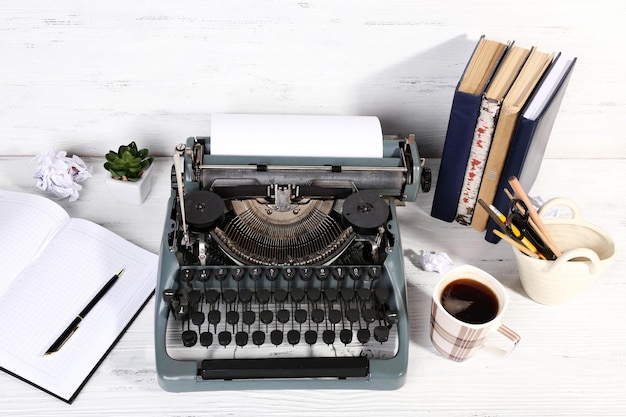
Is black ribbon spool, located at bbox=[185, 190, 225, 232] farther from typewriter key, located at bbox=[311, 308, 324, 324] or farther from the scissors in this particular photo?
the scissors

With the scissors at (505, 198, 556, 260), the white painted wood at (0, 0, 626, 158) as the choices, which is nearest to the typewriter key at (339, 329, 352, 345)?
the scissors at (505, 198, 556, 260)

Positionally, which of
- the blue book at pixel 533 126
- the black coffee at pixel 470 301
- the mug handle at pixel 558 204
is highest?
the blue book at pixel 533 126

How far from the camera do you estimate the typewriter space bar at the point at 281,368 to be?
1315mm

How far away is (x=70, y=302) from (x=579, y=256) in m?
1.18

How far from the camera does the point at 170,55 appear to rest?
168 centimetres

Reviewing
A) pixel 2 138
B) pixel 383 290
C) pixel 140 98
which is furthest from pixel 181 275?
pixel 2 138

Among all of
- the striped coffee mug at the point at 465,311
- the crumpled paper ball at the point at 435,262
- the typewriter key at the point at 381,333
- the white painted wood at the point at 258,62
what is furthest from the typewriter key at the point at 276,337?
the white painted wood at the point at 258,62

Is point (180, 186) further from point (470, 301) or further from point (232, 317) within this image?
point (470, 301)

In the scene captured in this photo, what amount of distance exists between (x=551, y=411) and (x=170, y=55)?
4.23ft

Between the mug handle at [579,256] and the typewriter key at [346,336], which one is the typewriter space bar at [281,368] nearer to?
the typewriter key at [346,336]

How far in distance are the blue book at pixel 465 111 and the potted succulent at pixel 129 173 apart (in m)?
0.82

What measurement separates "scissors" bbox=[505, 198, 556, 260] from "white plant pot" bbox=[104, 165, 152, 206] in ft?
3.21

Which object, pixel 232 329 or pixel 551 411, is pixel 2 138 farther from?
pixel 551 411

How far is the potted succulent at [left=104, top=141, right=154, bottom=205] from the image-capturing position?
1673 mm
